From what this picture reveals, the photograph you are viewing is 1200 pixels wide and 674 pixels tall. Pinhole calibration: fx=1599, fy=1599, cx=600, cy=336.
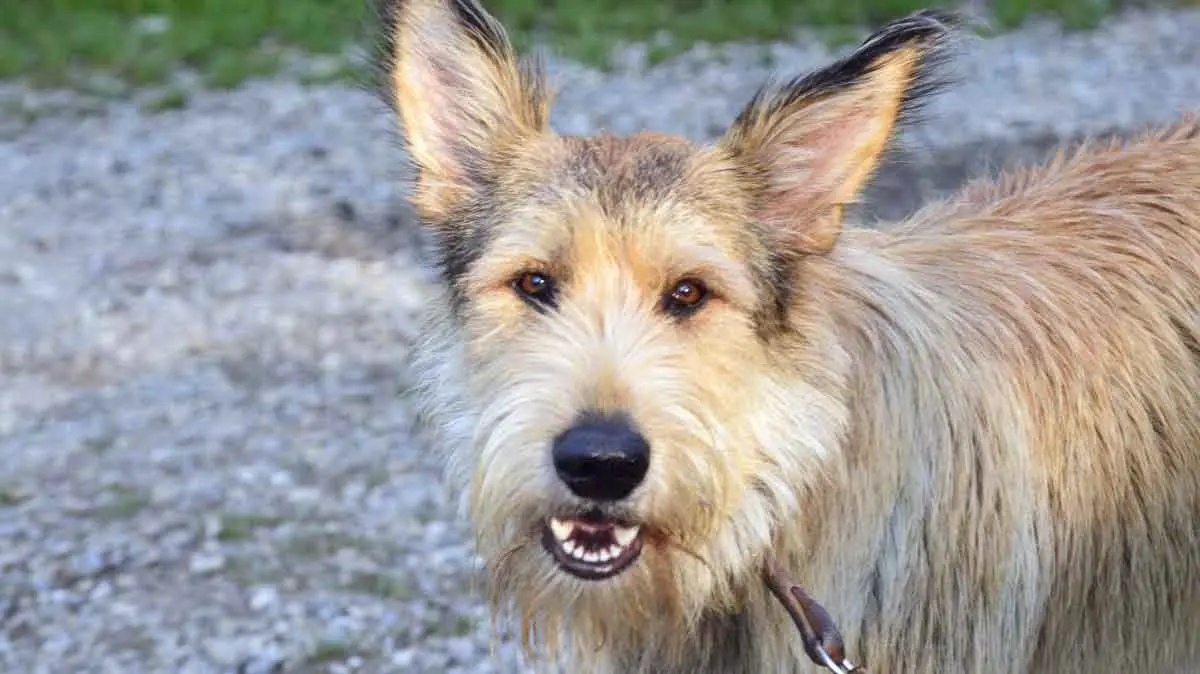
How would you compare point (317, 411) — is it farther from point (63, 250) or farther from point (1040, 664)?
point (1040, 664)

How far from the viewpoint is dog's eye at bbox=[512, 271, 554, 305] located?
154 inches

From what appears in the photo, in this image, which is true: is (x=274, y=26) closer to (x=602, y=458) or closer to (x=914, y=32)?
(x=914, y=32)

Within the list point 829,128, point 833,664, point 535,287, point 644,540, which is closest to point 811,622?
point 833,664

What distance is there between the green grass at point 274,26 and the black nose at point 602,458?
11568 millimetres

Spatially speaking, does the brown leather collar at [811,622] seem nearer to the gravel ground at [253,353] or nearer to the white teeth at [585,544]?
the white teeth at [585,544]

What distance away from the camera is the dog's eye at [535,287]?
12.8 ft

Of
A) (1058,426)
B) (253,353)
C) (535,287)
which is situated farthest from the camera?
(253,353)

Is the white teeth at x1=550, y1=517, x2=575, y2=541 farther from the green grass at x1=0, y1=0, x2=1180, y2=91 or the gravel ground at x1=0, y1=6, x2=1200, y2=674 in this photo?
the green grass at x1=0, y1=0, x2=1180, y2=91

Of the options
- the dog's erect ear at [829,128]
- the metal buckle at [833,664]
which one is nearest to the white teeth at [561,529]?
the metal buckle at [833,664]

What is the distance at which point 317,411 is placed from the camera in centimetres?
806

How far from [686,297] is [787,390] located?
330 millimetres

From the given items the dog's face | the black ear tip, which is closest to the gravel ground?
the dog's face

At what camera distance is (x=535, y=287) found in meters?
3.92

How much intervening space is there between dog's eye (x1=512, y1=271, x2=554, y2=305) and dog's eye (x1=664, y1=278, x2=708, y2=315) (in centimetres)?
29
